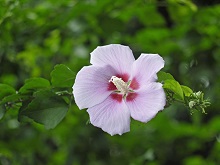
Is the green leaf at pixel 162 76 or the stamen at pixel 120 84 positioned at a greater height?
the green leaf at pixel 162 76

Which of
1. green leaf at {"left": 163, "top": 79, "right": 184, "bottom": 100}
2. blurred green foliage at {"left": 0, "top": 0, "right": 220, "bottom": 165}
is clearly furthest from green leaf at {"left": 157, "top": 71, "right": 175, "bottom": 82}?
blurred green foliage at {"left": 0, "top": 0, "right": 220, "bottom": 165}

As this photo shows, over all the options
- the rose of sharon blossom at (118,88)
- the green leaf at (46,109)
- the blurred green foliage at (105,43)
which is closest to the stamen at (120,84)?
the rose of sharon blossom at (118,88)

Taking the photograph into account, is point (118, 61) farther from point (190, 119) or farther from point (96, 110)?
point (190, 119)

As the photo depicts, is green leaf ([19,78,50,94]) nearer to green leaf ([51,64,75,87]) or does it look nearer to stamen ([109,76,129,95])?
green leaf ([51,64,75,87])

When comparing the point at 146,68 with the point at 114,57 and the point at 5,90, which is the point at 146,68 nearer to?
the point at 114,57

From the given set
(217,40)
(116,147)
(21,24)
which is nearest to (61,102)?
(21,24)

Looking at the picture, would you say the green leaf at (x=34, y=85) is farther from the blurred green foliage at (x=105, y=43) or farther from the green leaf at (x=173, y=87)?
the blurred green foliage at (x=105, y=43)
